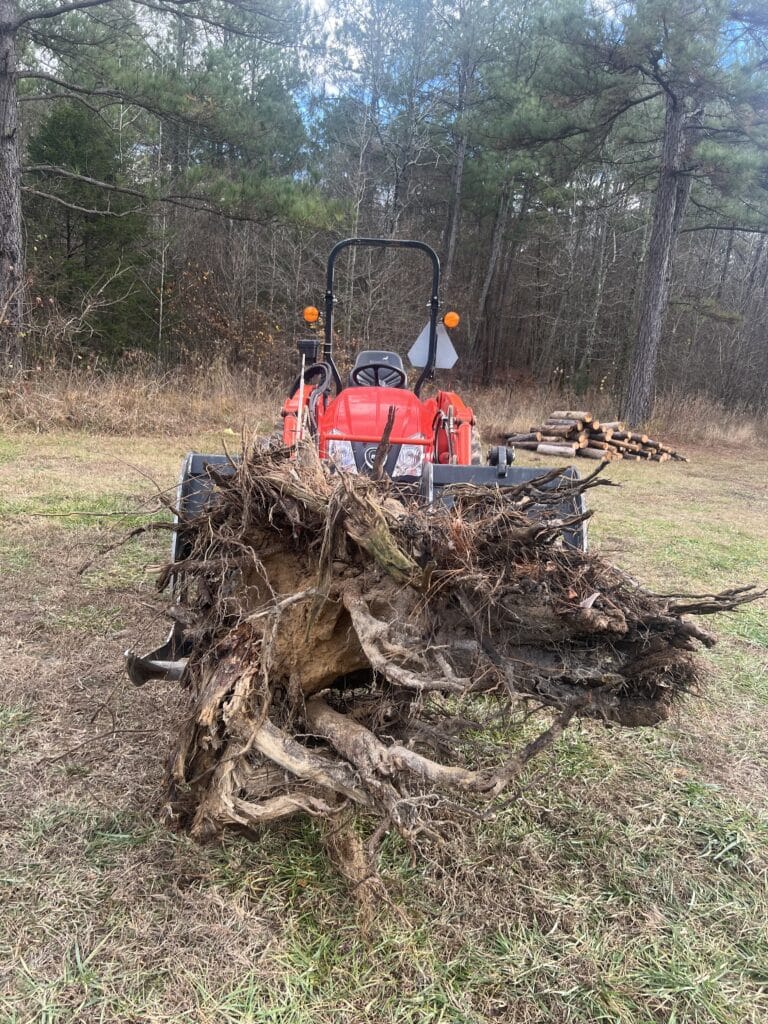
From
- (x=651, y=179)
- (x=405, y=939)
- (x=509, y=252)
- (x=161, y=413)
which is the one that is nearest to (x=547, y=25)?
(x=651, y=179)

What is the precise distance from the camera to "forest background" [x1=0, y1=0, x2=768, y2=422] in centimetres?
1019

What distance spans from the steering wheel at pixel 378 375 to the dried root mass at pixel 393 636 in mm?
3008

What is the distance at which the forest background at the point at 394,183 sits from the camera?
10.2 metres

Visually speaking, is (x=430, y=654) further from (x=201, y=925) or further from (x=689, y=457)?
(x=689, y=457)

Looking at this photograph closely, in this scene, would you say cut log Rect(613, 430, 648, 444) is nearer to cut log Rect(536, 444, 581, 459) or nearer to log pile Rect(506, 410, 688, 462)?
log pile Rect(506, 410, 688, 462)

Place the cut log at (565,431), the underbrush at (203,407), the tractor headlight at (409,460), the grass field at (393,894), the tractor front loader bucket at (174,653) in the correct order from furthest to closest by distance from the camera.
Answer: the cut log at (565,431), the underbrush at (203,407), the tractor headlight at (409,460), the tractor front loader bucket at (174,653), the grass field at (393,894)

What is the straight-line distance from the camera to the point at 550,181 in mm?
14141

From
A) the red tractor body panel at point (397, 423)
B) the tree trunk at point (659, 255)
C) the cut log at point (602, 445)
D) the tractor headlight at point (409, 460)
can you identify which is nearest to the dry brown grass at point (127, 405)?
the red tractor body panel at point (397, 423)

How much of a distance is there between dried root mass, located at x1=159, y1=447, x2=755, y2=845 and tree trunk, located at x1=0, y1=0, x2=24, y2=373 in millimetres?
9028

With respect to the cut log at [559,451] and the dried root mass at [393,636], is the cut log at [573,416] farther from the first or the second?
the dried root mass at [393,636]

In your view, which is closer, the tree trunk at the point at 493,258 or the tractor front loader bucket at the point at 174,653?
the tractor front loader bucket at the point at 174,653

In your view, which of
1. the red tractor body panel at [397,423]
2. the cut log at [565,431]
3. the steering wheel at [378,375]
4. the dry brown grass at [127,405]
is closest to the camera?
the red tractor body panel at [397,423]

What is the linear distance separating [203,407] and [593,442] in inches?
252

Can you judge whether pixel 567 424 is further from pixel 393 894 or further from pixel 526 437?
pixel 393 894
